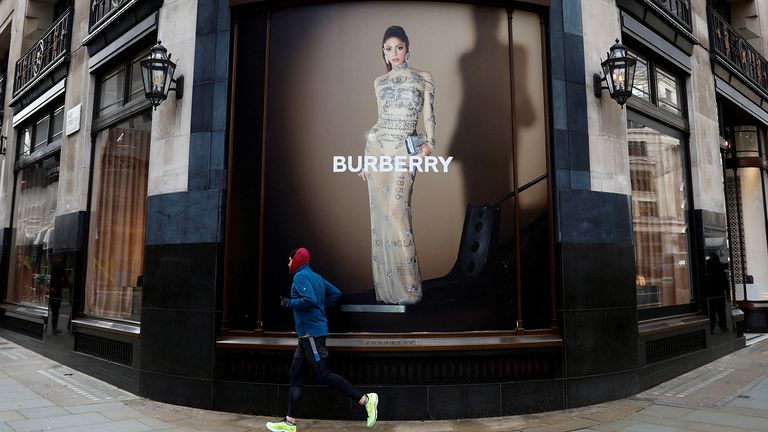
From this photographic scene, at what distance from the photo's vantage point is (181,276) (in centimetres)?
754

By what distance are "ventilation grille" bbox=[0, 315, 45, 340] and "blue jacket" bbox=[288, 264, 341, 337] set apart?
837 centimetres

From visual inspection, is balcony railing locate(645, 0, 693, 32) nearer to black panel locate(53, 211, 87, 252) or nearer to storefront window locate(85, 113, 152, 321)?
storefront window locate(85, 113, 152, 321)

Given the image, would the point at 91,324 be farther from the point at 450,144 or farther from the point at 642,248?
the point at 642,248

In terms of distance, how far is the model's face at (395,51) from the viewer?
24.1ft

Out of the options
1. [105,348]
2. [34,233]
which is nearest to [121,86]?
[105,348]

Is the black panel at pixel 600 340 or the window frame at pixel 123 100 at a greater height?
the window frame at pixel 123 100

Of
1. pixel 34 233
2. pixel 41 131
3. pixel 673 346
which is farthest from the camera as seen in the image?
pixel 41 131

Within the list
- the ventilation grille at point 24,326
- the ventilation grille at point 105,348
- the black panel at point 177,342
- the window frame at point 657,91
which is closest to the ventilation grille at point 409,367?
the black panel at point 177,342

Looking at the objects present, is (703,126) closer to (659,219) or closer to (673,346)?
(659,219)

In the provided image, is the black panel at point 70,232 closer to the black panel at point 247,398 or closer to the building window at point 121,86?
the building window at point 121,86

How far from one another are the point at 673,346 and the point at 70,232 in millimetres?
11117

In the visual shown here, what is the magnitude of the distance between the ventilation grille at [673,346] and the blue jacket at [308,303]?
17.6 feet

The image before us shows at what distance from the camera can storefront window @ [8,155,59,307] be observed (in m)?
12.5

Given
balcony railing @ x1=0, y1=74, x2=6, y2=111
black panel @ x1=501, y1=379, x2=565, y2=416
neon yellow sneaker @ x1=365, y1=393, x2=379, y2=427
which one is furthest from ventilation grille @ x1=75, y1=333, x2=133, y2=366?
balcony railing @ x1=0, y1=74, x2=6, y2=111
